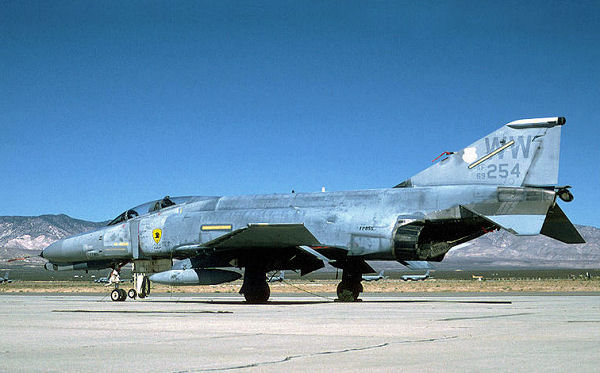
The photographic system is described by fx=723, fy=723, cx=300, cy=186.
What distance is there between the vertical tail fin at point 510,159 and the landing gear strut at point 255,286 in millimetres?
5588

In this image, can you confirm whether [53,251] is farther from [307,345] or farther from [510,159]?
[307,345]

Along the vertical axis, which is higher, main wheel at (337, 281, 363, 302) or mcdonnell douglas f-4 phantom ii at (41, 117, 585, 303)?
mcdonnell douglas f-4 phantom ii at (41, 117, 585, 303)

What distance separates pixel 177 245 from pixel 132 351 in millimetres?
15314

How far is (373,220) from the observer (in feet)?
67.2

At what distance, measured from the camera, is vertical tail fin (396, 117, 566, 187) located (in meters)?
19.5

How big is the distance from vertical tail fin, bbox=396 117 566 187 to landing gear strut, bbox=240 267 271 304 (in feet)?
18.3

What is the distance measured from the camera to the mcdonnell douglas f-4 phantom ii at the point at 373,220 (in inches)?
765

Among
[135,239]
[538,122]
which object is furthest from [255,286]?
[538,122]

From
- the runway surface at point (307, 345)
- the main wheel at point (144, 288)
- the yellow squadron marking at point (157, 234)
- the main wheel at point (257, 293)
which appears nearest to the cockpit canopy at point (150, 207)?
the yellow squadron marking at point (157, 234)

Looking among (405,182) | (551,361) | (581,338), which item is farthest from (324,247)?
(551,361)

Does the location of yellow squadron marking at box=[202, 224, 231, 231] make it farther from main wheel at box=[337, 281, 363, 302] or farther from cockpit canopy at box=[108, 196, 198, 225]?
main wheel at box=[337, 281, 363, 302]

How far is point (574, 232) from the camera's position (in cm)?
2047

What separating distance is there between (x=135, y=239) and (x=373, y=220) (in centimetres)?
832

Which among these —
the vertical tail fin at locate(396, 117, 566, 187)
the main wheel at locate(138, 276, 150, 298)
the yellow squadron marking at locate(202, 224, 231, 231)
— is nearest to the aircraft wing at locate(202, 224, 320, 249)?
the yellow squadron marking at locate(202, 224, 231, 231)
